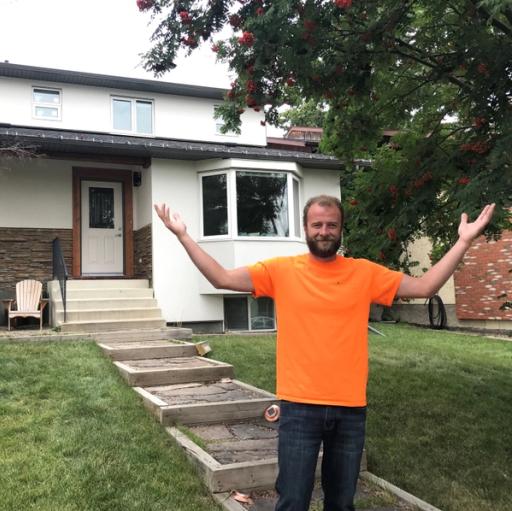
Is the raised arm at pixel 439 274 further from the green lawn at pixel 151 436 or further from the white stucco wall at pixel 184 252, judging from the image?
the white stucco wall at pixel 184 252

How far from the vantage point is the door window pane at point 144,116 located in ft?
44.7

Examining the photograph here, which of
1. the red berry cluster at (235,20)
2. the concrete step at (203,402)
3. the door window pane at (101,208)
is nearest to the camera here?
the red berry cluster at (235,20)

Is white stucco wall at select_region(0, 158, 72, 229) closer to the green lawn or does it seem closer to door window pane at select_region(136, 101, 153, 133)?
door window pane at select_region(136, 101, 153, 133)

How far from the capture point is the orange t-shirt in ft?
7.66

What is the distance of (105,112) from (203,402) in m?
10.00

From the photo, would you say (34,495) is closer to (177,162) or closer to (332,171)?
(177,162)

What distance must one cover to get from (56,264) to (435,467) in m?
8.84

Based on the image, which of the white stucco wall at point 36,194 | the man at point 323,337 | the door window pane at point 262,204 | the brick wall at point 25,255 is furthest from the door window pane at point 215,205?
the man at point 323,337

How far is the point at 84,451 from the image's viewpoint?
13.1 feet

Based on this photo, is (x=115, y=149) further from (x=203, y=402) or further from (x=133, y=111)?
→ (x=203, y=402)

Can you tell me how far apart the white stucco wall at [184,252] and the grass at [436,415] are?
184 centimetres

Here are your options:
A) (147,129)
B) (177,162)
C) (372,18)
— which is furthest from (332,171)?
(372,18)

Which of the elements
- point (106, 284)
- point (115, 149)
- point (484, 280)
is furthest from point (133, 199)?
point (484, 280)

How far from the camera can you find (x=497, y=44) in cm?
439
